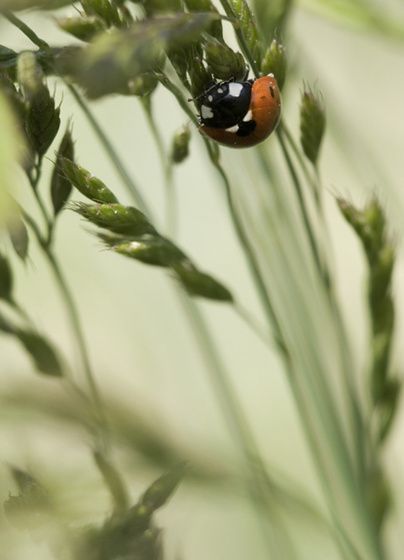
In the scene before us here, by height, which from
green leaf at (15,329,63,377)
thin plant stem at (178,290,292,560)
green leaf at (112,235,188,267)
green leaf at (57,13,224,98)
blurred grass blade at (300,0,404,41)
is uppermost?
blurred grass blade at (300,0,404,41)

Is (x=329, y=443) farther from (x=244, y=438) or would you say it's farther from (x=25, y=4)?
(x=25, y=4)

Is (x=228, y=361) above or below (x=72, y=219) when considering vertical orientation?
below

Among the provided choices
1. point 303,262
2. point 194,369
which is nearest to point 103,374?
point 194,369

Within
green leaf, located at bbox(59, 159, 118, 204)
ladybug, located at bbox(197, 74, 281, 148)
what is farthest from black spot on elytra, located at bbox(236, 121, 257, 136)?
green leaf, located at bbox(59, 159, 118, 204)

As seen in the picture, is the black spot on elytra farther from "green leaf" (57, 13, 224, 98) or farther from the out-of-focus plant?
"green leaf" (57, 13, 224, 98)

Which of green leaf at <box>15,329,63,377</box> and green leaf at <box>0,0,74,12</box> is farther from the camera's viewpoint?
green leaf at <box>15,329,63,377</box>

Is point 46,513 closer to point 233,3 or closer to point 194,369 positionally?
point 233,3

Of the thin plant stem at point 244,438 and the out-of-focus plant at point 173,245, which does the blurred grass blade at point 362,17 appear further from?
the thin plant stem at point 244,438

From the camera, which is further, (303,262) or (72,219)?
(72,219)

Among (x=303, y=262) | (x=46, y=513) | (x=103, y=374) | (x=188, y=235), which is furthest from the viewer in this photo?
(x=188, y=235)
